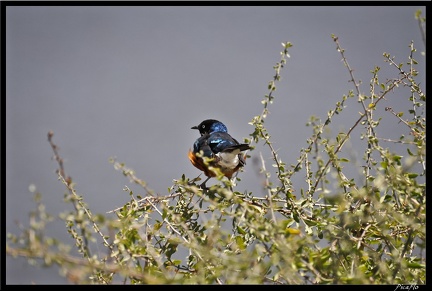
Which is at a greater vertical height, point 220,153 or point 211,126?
point 211,126

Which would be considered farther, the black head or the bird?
the black head

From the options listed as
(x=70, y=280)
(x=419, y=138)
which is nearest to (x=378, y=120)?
(x=419, y=138)

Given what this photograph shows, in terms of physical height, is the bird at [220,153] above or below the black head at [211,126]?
→ below

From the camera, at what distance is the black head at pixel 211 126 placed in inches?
209

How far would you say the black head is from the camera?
532cm

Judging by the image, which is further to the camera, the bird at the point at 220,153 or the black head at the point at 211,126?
the black head at the point at 211,126

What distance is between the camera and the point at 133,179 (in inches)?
80.0

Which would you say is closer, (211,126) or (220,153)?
(220,153)

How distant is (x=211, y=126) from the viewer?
5.34 meters

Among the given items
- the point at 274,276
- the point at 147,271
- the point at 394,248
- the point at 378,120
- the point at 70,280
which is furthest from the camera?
the point at 378,120

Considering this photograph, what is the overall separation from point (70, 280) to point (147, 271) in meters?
0.56

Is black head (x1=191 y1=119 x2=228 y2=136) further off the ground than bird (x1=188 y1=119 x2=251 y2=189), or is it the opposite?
black head (x1=191 y1=119 x2=228 y2=136)
